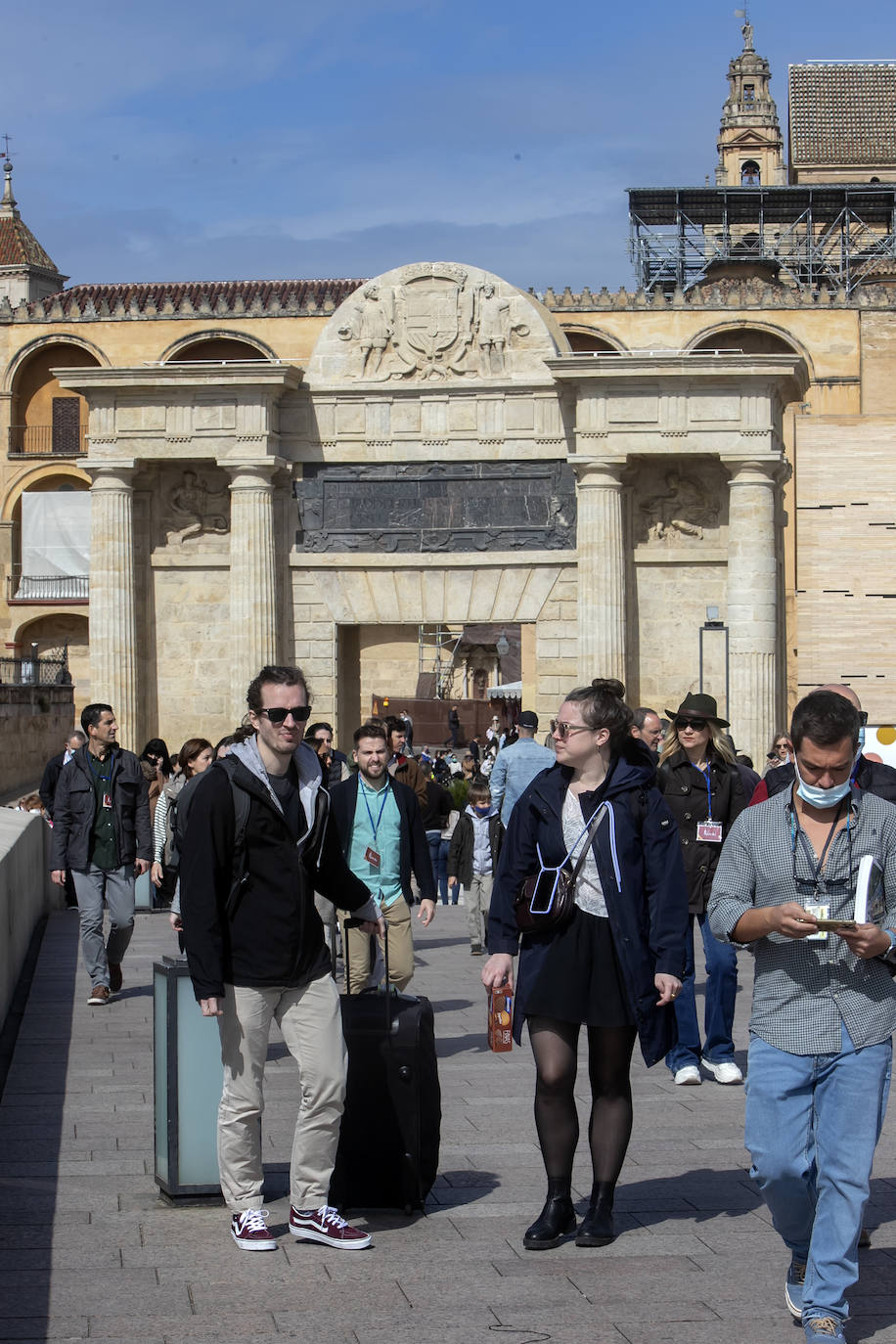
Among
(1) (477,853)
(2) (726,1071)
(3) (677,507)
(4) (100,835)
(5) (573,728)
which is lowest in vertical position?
(2) (726,1071)

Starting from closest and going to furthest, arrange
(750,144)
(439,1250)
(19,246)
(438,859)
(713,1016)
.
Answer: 1. (439,1250)
2. (713,1016)
3. (438,859)
4. (19,246)
5. (750,144)

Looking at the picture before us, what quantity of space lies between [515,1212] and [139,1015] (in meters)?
5.31

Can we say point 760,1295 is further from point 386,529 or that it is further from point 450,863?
point 386,529

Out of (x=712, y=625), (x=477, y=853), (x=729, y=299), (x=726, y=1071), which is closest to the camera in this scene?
(x=726, y=1071)

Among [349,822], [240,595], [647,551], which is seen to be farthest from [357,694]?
[349,822]

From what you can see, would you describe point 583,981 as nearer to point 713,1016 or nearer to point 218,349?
point 713,1016

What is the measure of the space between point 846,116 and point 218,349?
138 ft

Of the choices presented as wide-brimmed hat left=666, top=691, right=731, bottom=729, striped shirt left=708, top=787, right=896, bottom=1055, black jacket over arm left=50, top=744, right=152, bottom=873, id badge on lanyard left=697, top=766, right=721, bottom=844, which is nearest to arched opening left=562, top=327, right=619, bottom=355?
black jacket over arm left=50, top=744, right=152, bottom=873

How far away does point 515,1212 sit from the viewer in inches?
264

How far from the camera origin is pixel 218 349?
6181 centimetres

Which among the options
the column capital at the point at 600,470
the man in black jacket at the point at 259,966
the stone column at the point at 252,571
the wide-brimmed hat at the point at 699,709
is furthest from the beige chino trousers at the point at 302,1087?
the stone column at the point at 252,571

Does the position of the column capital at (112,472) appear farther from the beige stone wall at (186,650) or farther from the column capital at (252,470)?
the column capital at (252,470)

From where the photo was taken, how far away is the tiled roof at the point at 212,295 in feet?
202

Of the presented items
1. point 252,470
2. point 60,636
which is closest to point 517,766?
point 252,470
